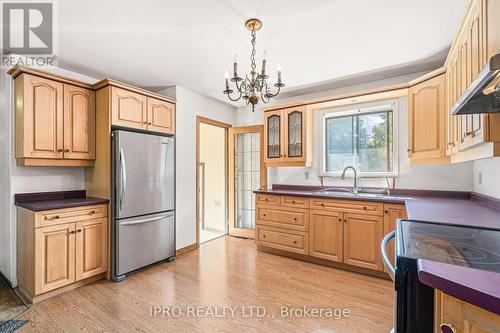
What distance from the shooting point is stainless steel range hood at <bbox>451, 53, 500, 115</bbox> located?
82 centimetres

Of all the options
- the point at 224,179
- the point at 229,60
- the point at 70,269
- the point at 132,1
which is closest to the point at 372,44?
the point at 229,60

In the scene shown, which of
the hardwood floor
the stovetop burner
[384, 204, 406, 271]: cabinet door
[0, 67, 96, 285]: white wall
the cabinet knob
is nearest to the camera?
the cabinet knob

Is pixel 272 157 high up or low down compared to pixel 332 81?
down

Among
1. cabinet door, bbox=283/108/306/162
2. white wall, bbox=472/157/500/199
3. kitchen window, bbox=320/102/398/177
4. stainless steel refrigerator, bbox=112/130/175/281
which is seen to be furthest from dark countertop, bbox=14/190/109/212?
white wall, bbox=472/157/500/199

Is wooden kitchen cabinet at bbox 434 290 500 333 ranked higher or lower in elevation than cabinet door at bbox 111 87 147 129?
lower

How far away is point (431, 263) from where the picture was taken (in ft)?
3.04

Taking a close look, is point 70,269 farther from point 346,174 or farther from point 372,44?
point 372,44

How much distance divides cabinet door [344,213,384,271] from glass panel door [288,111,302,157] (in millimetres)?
1197

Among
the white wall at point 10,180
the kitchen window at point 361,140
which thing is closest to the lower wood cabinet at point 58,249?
the white wall at point 10,180

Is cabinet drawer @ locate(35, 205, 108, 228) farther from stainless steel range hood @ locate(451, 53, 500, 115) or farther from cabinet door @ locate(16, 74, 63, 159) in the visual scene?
stainless steel range hood @ locate(451, 53, 500, 115)

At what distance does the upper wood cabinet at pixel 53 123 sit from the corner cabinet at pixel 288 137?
7.97 feet

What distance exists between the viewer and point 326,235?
10.3ft

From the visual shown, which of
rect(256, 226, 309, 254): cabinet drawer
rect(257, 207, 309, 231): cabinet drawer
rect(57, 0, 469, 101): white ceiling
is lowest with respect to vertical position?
rect(256, 226, 309, 254): cabinet drawer

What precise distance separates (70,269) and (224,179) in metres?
2.80
